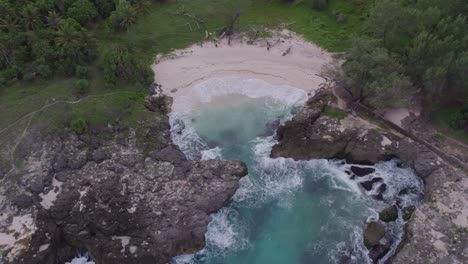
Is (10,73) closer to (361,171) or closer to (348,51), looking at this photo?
(348,51)

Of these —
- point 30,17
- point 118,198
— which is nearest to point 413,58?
point 118,198

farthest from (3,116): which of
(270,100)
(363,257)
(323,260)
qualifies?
(363,257)

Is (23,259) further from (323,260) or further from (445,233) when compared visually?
(445,233)

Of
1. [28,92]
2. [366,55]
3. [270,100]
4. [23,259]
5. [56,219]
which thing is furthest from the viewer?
[270,100]

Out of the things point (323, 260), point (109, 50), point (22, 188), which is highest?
point (109, 50)

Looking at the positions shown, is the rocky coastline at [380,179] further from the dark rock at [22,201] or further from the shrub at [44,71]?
the shrub at [44,71]

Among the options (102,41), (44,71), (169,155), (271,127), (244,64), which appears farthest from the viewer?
(102,41)
